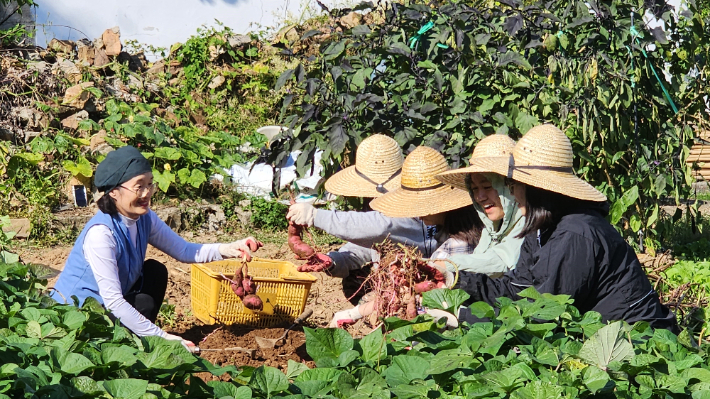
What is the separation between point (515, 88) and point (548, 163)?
146 centimetres

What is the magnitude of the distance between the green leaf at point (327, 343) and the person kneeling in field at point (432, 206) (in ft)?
4.43

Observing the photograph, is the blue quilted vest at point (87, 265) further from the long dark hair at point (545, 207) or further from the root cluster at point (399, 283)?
the long dark hair at point (545, 207)

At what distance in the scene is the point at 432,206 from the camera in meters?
3.05

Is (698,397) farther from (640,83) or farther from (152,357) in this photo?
(640,83)

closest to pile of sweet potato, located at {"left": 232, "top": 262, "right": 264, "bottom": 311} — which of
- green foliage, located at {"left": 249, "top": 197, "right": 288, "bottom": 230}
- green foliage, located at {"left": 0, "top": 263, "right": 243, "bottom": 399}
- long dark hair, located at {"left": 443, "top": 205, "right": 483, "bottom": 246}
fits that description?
long dark hair, located at {"left": 443, "top": 205, "right": 483, "bottom": 246}

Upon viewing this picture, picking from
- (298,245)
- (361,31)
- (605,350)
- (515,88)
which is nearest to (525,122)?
(515,88)

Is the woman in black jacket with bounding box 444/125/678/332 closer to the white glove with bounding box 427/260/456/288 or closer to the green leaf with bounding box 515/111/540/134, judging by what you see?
the white glove with bounding box 427/260/456/288

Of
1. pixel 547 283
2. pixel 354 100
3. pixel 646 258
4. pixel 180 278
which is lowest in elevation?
pixel 180 278

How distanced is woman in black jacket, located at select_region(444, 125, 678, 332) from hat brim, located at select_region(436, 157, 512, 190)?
0.03 meters

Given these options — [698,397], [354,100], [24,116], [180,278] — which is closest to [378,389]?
[698,397]

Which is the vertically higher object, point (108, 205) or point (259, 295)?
point (108, 205)

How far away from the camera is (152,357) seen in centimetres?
160

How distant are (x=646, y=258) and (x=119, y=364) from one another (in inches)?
144

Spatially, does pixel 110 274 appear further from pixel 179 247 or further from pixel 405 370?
pixel 405 370
